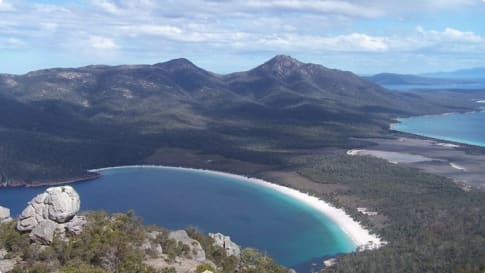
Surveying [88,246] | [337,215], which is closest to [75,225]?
[88,246]

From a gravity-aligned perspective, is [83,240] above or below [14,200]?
above

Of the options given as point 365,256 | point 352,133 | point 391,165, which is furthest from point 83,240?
point 352,133

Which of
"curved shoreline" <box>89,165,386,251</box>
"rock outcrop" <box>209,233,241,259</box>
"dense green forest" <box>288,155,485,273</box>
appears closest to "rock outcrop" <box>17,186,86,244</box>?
"rock outcrop" <box>209,233,241,259</box>

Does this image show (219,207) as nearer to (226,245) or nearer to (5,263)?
(226,245)

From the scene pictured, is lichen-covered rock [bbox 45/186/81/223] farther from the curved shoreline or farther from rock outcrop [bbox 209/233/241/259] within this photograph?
the curved shoreline

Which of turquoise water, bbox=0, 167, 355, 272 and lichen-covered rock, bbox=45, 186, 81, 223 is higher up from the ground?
lichen-covered rock, bbox=45, 186, 81, 223

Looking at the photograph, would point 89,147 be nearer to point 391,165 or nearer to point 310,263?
point 391,165
